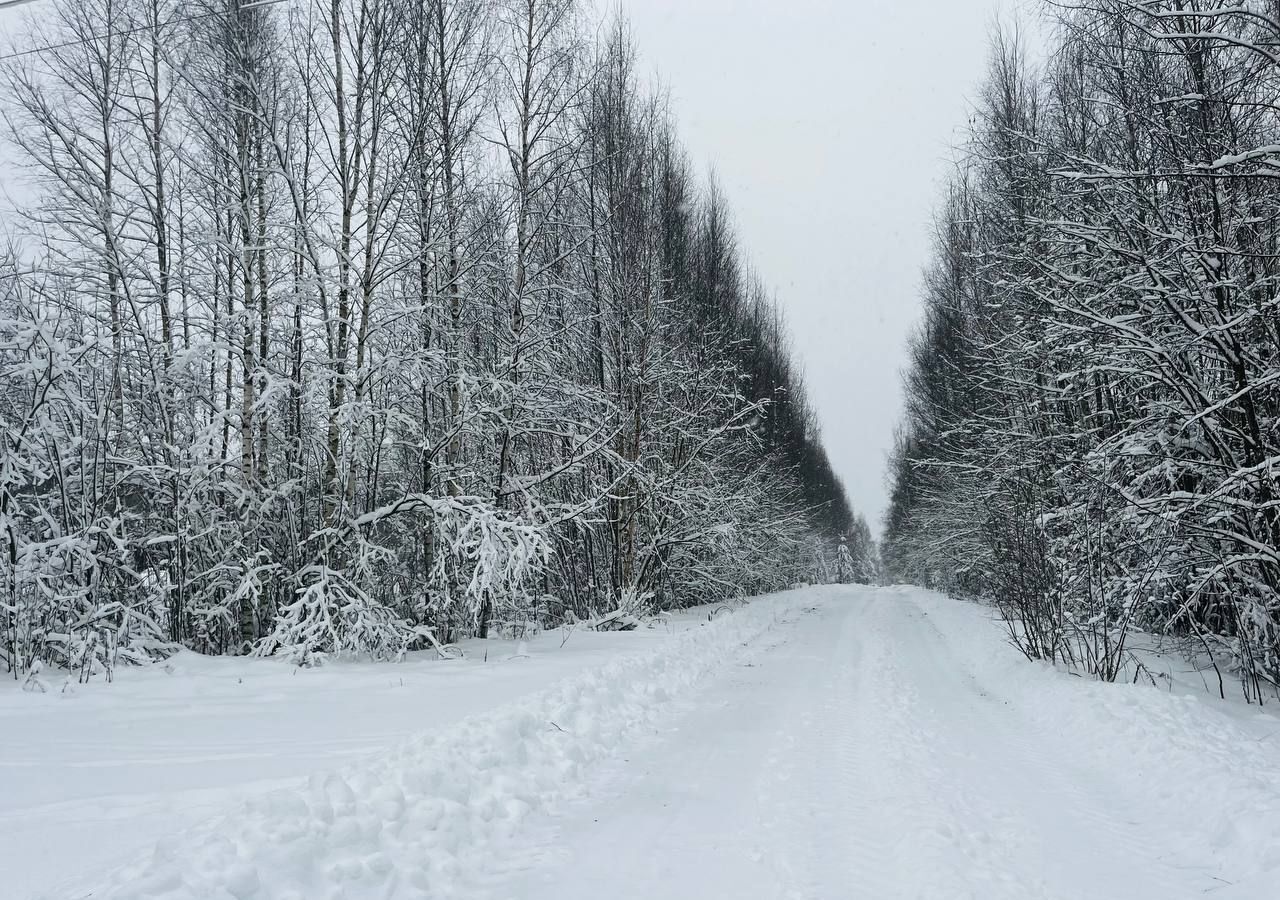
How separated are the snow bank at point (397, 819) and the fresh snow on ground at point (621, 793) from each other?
1cm

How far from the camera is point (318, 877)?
3.02 m

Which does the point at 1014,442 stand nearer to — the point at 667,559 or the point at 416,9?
the point at 667,559

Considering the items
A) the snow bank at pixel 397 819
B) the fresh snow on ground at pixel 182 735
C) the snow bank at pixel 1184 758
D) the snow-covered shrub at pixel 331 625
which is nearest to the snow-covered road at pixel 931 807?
the snow bank at pixel 1184 758

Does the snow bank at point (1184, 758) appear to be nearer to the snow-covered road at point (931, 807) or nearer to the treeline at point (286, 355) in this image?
the snow-covered road at point (931, 807)

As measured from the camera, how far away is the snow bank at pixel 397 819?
9.16 feet

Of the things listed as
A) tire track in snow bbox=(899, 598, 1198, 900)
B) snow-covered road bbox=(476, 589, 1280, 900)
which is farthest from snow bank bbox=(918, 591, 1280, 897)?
tire track in snow bbox=(899, 598, 1198, 900)

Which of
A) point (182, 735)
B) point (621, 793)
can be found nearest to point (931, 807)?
point (621, 793)

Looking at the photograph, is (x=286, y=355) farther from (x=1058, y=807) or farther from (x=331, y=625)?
(x=1058, y=807)

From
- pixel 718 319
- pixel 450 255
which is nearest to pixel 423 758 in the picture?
pixel 450 255

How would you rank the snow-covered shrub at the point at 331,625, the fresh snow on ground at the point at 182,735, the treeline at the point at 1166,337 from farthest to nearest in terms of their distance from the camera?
the snow-covered shrub at the point at 331,625 → the treeline at the point at 1166,337 → the fresh snow on ground at the point at 182,735

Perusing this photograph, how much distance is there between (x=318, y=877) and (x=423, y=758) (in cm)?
129

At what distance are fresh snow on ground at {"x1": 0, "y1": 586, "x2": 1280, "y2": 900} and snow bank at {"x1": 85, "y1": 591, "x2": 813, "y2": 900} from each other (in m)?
0.01

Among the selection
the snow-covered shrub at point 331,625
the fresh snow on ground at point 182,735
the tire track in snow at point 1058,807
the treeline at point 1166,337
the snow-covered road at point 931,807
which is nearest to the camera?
the fresh snow on ground at point 182,735

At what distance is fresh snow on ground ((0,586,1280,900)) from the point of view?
126 inches
